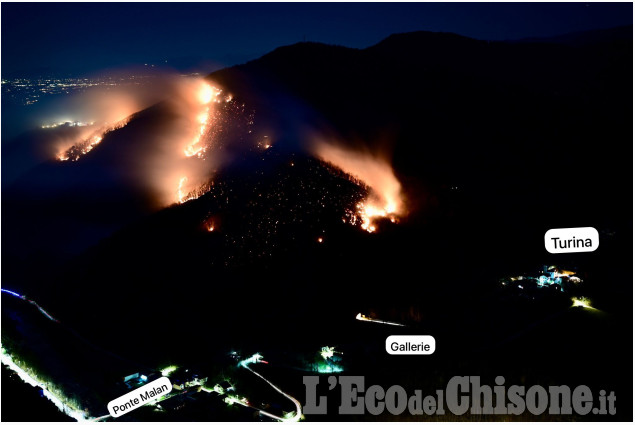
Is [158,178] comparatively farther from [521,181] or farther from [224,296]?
[521,181]

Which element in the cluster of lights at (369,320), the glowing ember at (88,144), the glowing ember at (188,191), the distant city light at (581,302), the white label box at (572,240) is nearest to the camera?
the white label box at (572,240)

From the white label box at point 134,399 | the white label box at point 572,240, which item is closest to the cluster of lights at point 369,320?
the white label box at point 572,240

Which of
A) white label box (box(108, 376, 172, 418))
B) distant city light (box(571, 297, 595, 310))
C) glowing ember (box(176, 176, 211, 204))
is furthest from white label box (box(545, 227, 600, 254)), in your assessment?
glowing ember (box(176, 176, 211, 204))

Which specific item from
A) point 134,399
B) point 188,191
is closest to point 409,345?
point 134,399

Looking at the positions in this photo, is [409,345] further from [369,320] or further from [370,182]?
[370,182]

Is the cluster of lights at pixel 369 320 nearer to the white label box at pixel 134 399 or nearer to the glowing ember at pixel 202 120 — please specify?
the white label box at pixel 134 399

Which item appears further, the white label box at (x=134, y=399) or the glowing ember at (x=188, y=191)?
the glowing ember at (x=188, y=191)

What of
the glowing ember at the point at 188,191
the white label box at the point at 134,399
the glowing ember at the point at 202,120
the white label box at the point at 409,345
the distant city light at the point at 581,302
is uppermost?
the glowing ember at the point at 202,120

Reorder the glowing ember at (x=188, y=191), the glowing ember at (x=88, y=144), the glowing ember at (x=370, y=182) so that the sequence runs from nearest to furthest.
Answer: the glowing ember at (x=370, y=182), the glowing ember at (x=188, y=191), the glowing ember at (x=88, y=144)

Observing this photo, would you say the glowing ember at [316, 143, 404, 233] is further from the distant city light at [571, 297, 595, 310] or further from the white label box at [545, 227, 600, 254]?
the white label box at [545, 227, 600, 254]

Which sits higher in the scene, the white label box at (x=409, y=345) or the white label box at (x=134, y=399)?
the white label box at (x=409, y=345)
